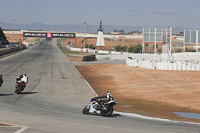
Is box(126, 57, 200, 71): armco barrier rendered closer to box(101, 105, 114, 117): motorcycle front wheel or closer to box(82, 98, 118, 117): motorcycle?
box(82, 98, 118, 117): motorcycle

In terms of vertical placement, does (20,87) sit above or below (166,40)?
below

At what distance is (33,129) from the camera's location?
39.8ft

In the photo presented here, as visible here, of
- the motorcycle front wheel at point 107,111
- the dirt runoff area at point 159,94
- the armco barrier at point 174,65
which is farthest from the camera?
the armco barrier at point 174,65

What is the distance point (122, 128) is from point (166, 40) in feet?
172

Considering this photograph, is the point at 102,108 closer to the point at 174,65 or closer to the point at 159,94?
the point at 159,94

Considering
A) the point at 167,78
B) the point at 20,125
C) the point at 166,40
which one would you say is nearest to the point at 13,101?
the point at 20,125

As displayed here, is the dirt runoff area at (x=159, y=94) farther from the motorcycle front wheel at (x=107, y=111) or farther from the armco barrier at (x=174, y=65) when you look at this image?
the armco barrier at (x=174, y=65)

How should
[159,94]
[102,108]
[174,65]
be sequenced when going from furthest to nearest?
[174,65] → [159,94] → [102,108]

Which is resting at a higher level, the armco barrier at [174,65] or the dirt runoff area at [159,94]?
the armco barrier at [174,65]

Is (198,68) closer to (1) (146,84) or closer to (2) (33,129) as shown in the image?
(1) (146,84)

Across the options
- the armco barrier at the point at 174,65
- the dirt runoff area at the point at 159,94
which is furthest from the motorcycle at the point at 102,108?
the armco barrier at the point at 174,65

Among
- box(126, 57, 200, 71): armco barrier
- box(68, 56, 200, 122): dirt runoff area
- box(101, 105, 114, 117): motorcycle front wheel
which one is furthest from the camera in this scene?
box(126, 57, 200, 71): armco barrier

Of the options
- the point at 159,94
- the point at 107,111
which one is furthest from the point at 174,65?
the point at 107,111

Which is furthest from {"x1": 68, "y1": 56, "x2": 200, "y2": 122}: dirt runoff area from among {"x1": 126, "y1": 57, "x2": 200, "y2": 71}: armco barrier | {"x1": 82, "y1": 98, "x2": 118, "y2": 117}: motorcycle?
{"x1": 126, "y1": 57, "x2": 200, "y2": 71}: armco barrier
